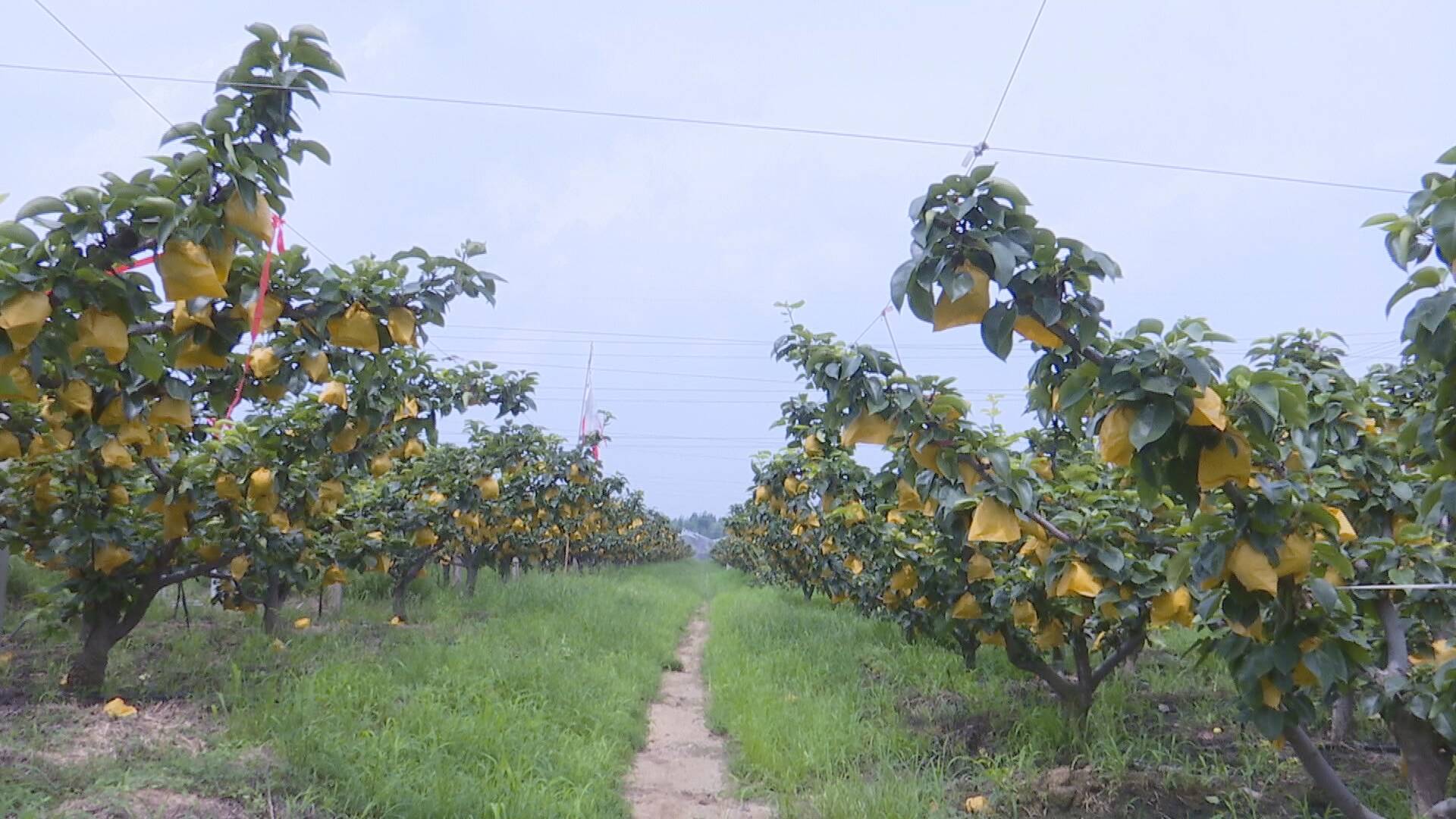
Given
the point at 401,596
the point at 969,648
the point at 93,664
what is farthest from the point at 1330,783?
the point at 401,596

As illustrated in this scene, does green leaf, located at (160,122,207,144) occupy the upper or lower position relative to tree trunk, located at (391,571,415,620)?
upper

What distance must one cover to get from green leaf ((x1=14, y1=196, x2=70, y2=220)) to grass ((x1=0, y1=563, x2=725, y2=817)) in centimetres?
180

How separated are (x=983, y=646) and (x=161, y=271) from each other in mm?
6372

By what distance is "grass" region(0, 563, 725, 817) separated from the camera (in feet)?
9.53

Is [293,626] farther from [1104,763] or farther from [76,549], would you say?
[1104,763]

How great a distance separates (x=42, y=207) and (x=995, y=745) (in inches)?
161

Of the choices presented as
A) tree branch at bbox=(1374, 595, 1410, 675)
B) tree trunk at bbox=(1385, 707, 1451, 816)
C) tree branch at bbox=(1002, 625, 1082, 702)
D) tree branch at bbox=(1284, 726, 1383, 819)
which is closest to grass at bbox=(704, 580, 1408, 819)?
tree branch at bbox=(1002, 625, 1082, 702)

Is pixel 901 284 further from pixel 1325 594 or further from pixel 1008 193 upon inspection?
pixel 1325 594

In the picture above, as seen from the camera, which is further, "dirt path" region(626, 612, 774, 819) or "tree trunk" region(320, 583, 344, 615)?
"tree trunk" region(320, 583, 344, 615)

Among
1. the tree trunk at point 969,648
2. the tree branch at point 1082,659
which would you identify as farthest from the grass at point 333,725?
the tree branch at point 1082,659

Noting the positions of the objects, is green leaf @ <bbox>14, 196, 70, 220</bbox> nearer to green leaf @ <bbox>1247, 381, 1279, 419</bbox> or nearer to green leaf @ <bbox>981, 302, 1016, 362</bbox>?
green leaf @ <bbox>981, 302, 1016, 362</bbox>

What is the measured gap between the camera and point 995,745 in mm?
4129

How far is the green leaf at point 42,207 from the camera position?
1.60 metres

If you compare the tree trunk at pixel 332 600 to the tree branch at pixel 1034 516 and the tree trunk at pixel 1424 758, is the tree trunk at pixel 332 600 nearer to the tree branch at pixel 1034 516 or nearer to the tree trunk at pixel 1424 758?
the tree branch at pixel 1034 516
